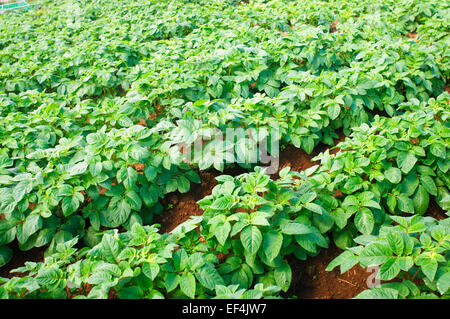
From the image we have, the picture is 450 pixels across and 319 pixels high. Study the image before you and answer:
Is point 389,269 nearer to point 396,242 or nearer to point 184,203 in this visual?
point 396,242

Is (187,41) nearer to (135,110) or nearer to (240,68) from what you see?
(240,68)

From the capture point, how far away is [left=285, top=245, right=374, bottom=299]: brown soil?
2.28 metres

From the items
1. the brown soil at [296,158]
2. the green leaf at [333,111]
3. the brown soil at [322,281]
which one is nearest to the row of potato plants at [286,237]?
the brown soil at [322,281]

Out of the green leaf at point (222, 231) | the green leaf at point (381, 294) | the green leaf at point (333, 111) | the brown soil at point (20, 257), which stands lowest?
the brown soil at point (20, 257)

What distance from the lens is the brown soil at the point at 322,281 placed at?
2.28m

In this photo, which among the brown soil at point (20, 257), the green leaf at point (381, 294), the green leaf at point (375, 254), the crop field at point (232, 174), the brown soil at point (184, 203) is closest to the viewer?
the green leaf at point (381, 294)

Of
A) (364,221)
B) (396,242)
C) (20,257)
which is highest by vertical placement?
(396,242)

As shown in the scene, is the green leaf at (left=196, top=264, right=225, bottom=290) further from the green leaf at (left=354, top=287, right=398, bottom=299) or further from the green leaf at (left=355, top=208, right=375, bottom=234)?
the green leaf at (left=355, top=208, right=375, bottom=234)

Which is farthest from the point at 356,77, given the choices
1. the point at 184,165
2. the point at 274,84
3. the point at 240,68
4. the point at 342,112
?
the point at 184,165

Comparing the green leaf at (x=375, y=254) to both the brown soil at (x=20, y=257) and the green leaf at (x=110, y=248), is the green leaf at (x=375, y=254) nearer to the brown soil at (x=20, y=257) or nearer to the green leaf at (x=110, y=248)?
the green leaf at (x=110, y=248)

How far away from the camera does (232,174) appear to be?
135 inches

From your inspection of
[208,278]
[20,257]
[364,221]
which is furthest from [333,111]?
[20,257]

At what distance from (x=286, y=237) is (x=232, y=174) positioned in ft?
4.43

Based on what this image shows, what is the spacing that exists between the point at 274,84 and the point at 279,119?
3.40 ft
